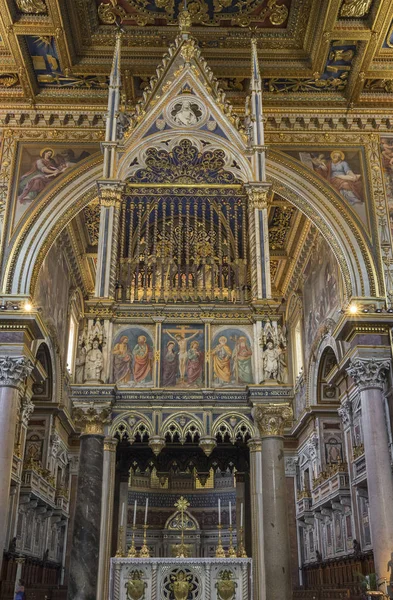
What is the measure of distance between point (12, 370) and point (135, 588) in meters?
8.49

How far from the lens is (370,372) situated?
739 inches

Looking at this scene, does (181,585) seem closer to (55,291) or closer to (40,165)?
(40,165)

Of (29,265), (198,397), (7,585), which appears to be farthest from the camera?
(29,265)

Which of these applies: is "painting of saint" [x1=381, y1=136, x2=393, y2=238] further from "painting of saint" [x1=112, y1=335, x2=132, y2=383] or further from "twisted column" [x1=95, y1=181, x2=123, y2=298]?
"painting of saint" [x1=112, y1=335, x2=132, y2=383]

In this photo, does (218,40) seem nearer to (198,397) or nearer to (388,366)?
(388,366)

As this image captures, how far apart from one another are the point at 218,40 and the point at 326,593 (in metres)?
18.5

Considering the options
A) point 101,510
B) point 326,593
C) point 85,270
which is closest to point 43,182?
point 85,270

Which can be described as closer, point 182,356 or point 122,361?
point 122,361

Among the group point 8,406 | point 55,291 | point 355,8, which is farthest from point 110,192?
point 55,291

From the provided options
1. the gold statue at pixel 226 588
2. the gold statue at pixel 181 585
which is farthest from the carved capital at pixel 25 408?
the gold statue at pixel 226 588

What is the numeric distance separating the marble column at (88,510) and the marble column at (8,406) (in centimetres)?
608

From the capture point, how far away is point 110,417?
12.8 m

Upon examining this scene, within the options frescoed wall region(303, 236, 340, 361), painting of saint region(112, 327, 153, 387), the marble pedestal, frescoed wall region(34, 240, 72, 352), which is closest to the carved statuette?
painting of saint region(112, 327, 153, 387)

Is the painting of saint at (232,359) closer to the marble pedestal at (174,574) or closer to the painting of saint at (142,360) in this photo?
the painting of saint at (142,360)
